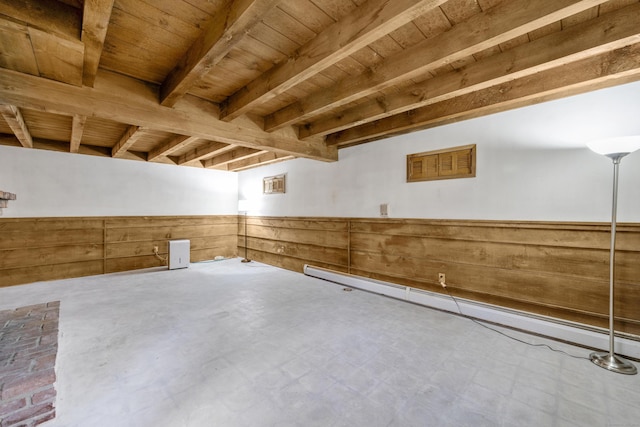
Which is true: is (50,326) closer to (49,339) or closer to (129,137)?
(49,339)

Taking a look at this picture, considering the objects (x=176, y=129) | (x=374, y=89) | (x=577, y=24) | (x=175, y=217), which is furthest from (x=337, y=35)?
(x=175, y=217)

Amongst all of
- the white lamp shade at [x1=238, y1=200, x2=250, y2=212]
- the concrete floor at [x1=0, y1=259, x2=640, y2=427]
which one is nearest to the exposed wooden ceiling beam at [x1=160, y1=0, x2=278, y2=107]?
the concrete floor at [x1=0, y1=259, x2=640, y2=427]

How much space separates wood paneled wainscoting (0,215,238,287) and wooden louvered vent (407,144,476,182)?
16.7 ft

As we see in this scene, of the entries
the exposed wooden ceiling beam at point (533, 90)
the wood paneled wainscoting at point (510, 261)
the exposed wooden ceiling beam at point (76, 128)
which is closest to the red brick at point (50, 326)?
the exposed wooden ceiling beam at point (76, 128)

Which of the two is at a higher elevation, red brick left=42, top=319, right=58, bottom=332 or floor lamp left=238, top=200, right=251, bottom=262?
floor lamp left=238, top=200, right=251, bottom=262

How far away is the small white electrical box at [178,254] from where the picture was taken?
17.7 feet

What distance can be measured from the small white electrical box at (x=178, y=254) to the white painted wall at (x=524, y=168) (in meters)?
3.81

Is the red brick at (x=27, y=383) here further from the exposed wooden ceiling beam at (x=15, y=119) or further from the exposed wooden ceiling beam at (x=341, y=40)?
the exposed wooden ceiling beam at (x=341, y=40)

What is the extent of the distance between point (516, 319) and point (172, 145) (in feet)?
16.9

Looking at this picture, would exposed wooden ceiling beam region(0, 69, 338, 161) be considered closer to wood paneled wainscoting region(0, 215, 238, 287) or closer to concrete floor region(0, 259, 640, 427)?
concrete floor region(0, 259, 640, 427)

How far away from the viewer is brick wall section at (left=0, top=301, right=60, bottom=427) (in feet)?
5.00

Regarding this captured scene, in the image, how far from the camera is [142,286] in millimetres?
4172

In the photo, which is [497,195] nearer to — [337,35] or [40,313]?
[337,35]

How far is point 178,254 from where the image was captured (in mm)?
5461
